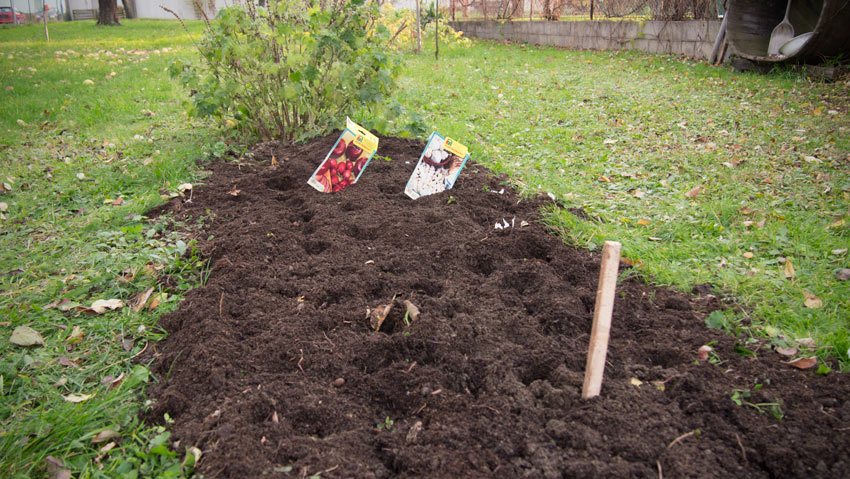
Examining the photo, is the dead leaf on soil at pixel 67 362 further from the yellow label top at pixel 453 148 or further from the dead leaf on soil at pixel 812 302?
the dead leaf on soil at pixel 812 302

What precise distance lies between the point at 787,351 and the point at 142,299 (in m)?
2.76

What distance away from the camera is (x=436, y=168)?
11.1 feet

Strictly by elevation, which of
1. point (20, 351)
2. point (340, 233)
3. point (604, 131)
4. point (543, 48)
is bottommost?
point (20, 351)

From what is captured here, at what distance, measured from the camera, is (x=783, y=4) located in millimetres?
7820

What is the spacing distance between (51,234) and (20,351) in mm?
1350

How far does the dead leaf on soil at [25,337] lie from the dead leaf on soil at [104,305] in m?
0.23

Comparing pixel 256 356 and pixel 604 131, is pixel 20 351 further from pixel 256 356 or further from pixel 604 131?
pixel 604 131

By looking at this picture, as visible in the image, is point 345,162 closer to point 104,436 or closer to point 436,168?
point 436,168

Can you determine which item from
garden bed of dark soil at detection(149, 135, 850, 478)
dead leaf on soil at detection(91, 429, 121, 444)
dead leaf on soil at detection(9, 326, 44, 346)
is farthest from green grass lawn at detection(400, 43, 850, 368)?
dead leaf on soil at detection(9, 326, 44, 346)

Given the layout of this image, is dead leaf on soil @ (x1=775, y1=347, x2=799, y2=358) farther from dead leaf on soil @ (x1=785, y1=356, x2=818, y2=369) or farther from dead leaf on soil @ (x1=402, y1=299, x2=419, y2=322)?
dead leaf on soil @ (x1=402, y1=299, x2=419, y2=322)

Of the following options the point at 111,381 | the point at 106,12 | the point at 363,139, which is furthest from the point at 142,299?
the point at 106,12

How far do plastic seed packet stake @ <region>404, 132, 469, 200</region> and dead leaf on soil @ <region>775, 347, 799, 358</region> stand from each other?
2003 millimetres

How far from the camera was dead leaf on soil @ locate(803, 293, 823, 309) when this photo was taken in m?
2.27

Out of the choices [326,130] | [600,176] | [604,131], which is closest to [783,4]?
[604,131]
